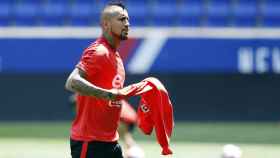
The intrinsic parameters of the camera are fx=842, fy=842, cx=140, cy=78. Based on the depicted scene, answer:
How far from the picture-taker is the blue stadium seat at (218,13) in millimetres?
25031

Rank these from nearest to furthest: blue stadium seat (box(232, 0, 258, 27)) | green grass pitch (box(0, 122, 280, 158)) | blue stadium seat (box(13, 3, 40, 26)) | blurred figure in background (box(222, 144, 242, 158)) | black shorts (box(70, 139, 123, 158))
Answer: black shorts (box(70, 139, 123, 158))
blurred figure in background (box(222, 144, 242, 158))
green grass pitch (box(0, 122, 280, 158))
blue stadium seat (box(232, 0, 258, 27))
blue stadium seat (box(13, 3, 40, 26))

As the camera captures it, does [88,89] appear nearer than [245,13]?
Yes

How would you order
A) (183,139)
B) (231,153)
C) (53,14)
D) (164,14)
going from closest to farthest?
(231,153) < (183,139) < (164,14) < (53,14)

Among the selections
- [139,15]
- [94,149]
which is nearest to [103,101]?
[94,149]

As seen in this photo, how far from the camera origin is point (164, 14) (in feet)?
83.8

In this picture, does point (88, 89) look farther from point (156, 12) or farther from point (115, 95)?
point (156, 12)

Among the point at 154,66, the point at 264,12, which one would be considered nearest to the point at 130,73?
the point at 154,66

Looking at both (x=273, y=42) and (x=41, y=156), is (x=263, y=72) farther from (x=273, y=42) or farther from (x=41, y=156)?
(x=41, y=156)

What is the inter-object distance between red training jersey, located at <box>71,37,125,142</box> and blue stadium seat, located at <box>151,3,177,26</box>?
18.3 metres

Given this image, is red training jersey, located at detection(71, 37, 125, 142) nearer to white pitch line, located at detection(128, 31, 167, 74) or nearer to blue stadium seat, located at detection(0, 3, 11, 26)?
white pitch line, located at detection(128, 31, 167, 74)

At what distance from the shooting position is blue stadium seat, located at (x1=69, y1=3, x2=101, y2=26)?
25.3 metres

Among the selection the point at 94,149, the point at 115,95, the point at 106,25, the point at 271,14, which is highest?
the point at 106,25

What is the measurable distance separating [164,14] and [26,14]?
4224 millimetres

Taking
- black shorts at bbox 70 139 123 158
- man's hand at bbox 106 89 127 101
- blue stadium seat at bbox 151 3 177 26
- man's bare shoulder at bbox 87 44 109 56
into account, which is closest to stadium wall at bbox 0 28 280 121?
blue stadium seat at bbox 151 3 177 26
